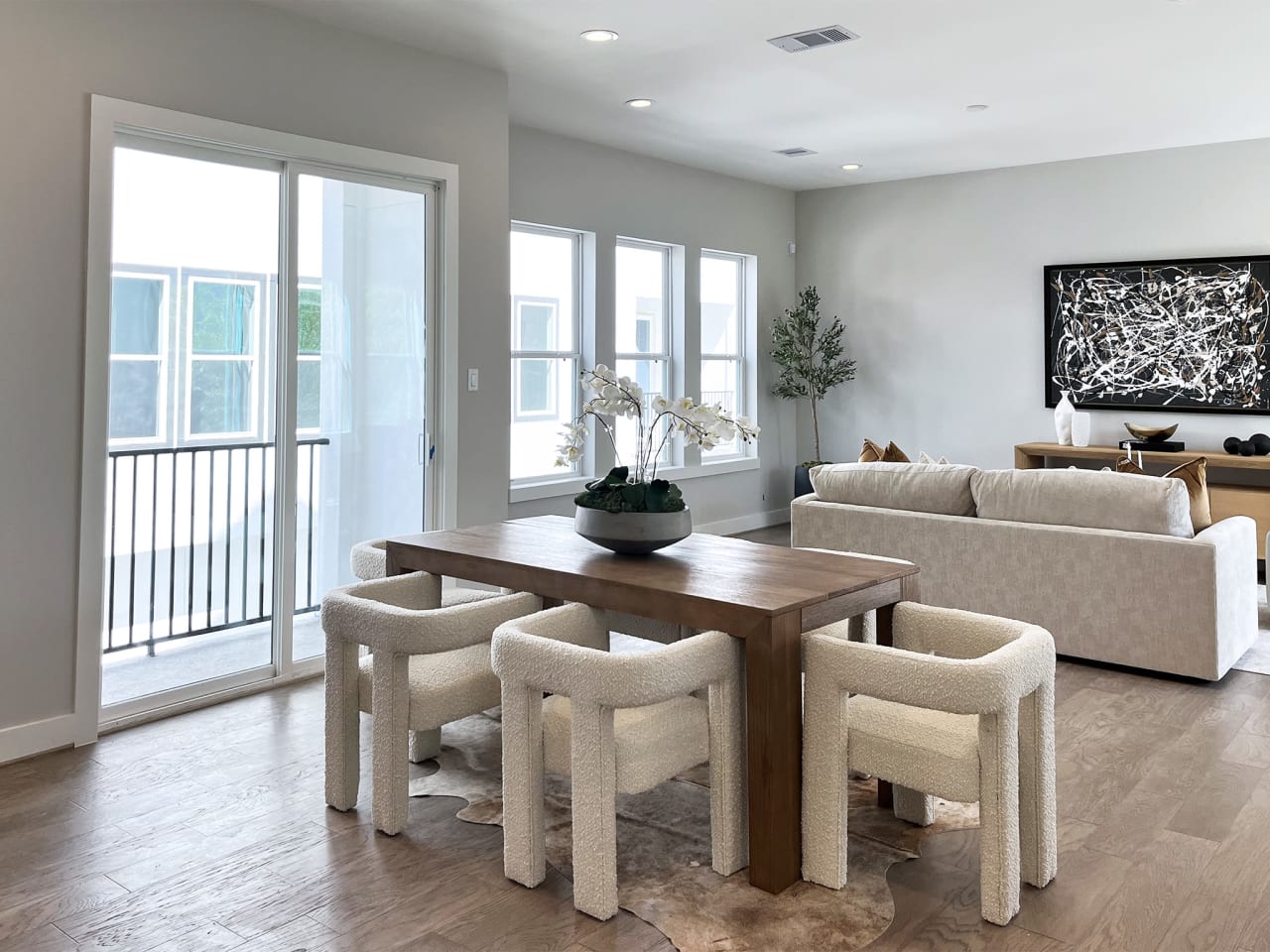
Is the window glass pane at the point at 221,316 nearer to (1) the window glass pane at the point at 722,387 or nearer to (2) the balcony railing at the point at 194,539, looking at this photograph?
(2) the balcony railing at the point at 194,539

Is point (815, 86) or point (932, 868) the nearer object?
point (932, 868)

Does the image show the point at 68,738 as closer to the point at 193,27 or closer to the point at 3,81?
the point at 3,81

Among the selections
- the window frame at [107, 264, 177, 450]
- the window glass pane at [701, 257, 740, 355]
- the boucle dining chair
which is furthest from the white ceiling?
the boucle dining chair

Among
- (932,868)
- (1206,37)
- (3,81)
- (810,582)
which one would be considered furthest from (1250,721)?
(3,81)

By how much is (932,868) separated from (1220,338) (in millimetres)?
5208

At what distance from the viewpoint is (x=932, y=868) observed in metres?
2.48

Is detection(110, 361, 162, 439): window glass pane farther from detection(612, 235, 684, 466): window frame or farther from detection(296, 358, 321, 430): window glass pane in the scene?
detection(612, 235, 684, 466): window frame

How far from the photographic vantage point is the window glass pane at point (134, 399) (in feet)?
11.3

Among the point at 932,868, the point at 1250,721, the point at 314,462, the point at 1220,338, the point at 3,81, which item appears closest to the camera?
the point at 932,868

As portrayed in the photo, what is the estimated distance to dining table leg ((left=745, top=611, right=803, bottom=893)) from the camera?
Result: 2.32m

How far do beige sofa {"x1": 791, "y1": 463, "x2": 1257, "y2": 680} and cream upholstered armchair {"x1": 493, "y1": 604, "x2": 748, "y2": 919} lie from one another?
2.29 metres

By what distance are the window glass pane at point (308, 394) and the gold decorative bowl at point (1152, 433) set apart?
5.12 metres

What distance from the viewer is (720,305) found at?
7676mm

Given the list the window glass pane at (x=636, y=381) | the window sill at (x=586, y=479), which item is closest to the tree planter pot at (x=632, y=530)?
the window sill at (x=586, y=479)
